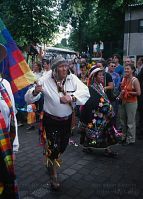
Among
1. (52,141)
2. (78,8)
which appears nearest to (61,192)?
(52,141)

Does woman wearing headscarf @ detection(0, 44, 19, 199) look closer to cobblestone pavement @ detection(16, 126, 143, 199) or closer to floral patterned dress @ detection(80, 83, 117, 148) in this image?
cobblestone pavement @ detection(16, 126, 143, 199)

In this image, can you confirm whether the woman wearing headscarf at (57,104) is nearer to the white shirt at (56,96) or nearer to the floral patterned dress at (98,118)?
the white shirt at (56,96)

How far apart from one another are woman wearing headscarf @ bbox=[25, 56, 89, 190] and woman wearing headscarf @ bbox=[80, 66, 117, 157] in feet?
4.88

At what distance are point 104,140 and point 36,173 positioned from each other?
1.62 m

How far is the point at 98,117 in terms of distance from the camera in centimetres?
584

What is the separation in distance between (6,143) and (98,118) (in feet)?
11.2

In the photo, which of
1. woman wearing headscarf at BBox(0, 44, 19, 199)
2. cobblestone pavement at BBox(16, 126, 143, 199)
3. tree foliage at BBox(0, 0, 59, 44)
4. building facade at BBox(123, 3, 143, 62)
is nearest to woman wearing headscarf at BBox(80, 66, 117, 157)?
cobblestone pavement at BBox(16, 126, 143, 199)

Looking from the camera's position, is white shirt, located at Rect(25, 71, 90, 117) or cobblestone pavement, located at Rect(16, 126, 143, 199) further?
cobblestone pavement, located at Rect(16, 126, 143, 199)

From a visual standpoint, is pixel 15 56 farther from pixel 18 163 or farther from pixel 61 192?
pixel 18 163

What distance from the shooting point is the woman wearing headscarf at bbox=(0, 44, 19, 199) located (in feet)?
8.47

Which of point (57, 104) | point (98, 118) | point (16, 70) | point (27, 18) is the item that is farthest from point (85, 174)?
point (27, 18)

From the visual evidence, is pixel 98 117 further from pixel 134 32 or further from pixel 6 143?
pixel 134 32

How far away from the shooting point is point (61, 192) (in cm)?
425

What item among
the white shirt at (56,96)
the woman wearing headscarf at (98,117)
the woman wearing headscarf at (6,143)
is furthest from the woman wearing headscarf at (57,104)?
the woman wearing headscarf at (98,117)
